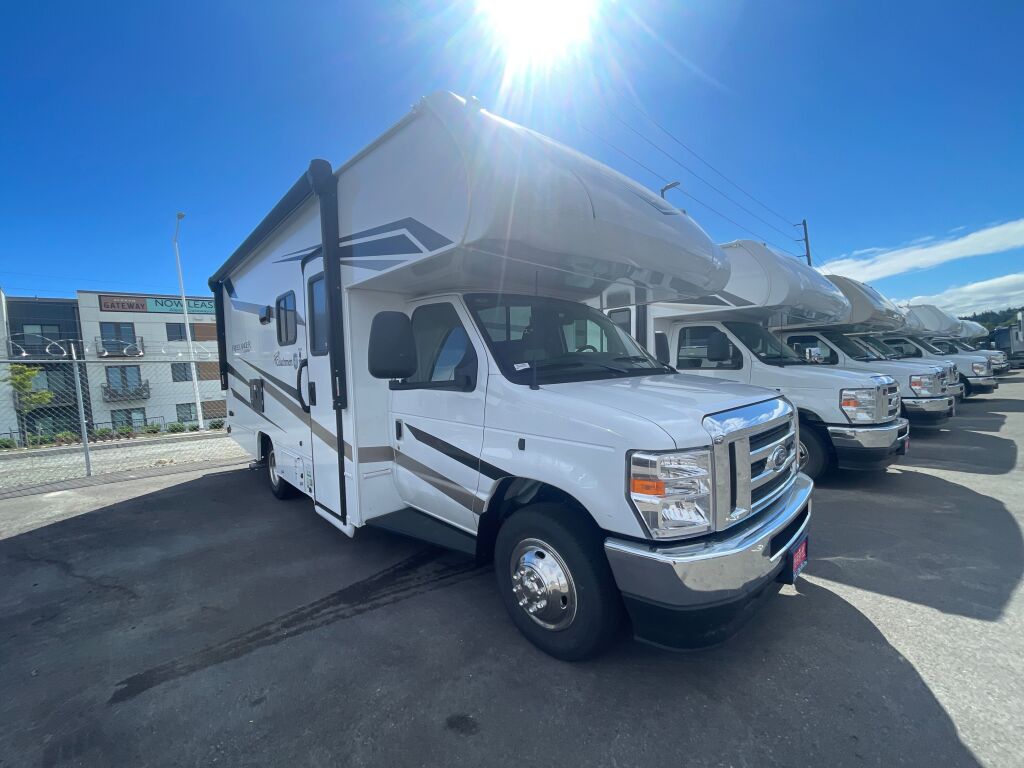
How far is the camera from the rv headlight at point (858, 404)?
5.46m

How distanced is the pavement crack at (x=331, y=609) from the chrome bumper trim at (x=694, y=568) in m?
1.89

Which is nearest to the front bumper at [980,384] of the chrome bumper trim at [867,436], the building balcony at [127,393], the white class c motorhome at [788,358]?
the white class c motorhome at [788,358]

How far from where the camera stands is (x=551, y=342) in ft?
11.4

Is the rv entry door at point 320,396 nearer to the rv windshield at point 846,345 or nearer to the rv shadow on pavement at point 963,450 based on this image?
the rv shadow on pavement at point 963,450

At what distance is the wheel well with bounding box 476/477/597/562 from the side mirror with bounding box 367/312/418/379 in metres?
1.03

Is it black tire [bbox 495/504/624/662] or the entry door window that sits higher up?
the entry door window

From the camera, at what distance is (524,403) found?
2.79 m

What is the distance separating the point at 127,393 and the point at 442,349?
91.9ft

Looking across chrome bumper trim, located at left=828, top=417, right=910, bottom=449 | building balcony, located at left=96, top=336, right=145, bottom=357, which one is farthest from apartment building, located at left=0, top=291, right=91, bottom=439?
chrome bumper trim, located at left=828, top=417, right=910, bottom=449

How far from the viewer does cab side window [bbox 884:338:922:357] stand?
13.1 metres

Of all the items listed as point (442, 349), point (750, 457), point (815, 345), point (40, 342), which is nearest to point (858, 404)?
point (815, 345)

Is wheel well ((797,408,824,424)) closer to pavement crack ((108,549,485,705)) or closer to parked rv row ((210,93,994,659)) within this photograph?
parked rv row ((210,93,994,659))

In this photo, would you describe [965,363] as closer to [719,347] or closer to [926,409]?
[926,409]

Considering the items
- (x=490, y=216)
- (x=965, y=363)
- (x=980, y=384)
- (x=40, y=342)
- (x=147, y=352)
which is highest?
(x=40, y=342)
